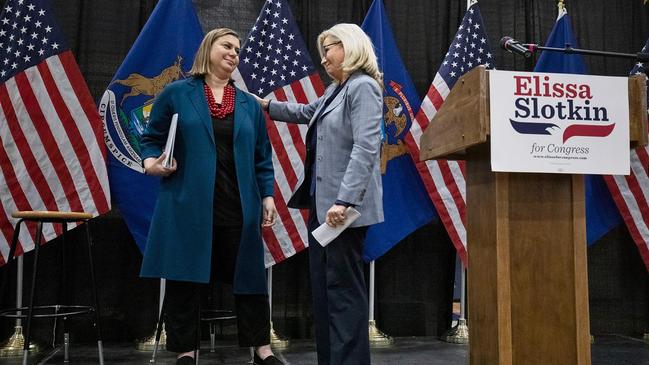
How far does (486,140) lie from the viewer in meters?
1.86

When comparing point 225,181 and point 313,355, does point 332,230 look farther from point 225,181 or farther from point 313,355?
point 313,355

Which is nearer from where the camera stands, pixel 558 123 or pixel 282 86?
pixel 558 123

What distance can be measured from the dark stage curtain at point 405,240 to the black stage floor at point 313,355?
0.79ft

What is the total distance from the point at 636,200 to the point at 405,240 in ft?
4.88

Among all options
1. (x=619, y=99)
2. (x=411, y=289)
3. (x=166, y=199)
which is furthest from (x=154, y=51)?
(x=619, y=99)

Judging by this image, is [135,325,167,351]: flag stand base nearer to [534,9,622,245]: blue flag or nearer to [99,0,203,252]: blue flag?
[99,0,203,252]: blue flag

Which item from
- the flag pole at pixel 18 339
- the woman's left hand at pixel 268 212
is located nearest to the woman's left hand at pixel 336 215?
the woman's left hand at pixel 268 212

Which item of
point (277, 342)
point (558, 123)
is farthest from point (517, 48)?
point (277, 342)

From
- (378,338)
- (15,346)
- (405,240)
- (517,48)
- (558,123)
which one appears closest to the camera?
A: (558,123)

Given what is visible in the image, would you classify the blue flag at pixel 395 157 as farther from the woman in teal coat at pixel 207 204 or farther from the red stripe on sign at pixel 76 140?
the red stripe on sign at pixel 76 140

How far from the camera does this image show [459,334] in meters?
3.75

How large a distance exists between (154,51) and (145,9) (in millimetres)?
560

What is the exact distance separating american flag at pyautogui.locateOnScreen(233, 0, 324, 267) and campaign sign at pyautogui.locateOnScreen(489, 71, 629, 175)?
1814mm

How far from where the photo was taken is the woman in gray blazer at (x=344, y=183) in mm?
2031
